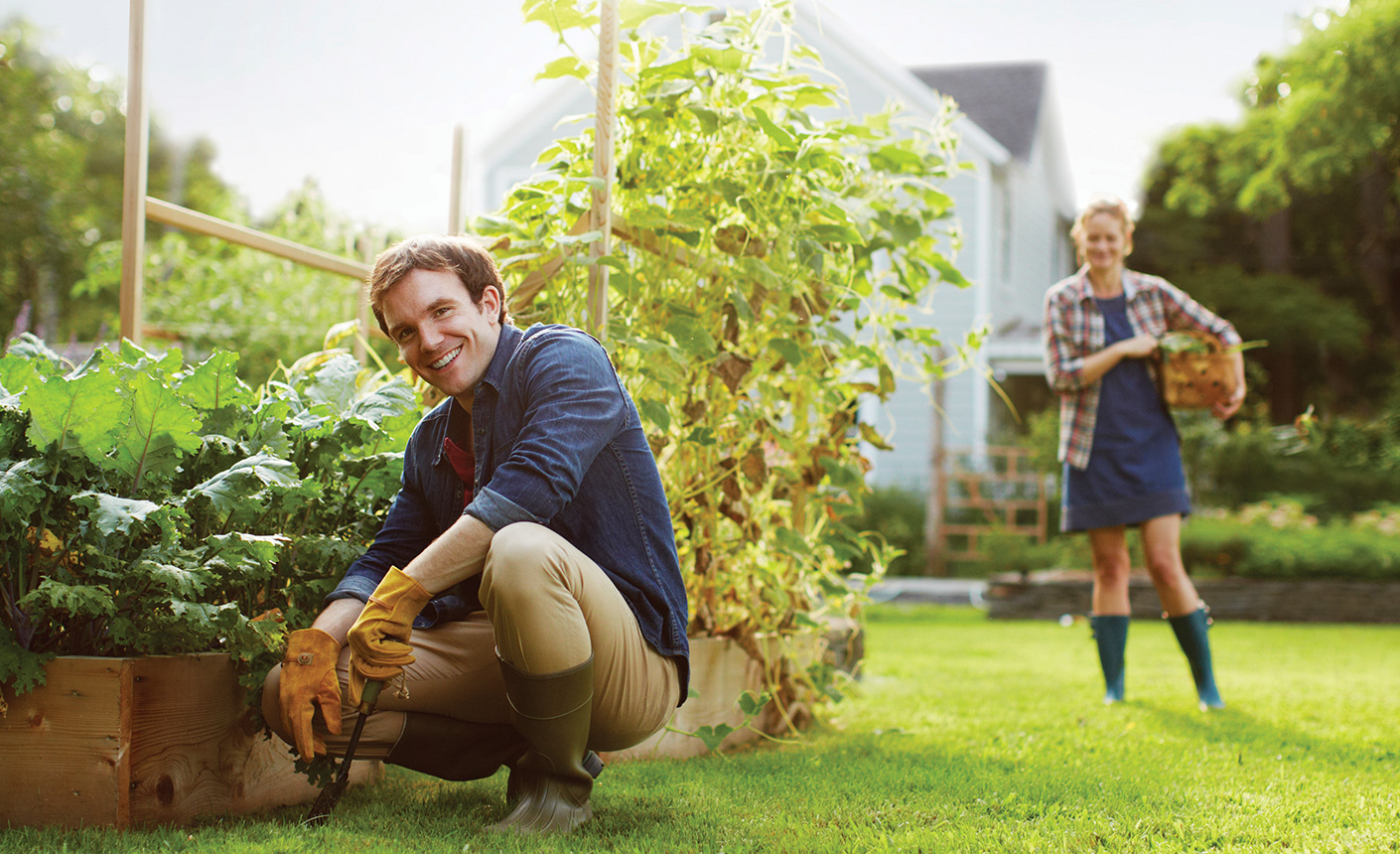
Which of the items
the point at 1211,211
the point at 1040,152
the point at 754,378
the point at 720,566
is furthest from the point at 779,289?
the point at 1211,211

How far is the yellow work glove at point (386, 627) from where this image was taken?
65.1 inches

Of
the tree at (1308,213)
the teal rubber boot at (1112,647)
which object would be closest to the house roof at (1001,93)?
the tree at (1308,213)

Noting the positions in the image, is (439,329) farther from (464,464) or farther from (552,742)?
(552,742)

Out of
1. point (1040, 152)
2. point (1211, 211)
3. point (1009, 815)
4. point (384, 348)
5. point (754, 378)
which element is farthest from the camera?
point (1211, 211)

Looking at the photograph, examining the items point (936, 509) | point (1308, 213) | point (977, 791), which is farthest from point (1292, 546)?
point (1308, 213)

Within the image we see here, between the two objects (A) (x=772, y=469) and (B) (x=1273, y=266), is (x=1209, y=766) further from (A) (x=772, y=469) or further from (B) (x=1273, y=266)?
(B) (x=1273, y=266)

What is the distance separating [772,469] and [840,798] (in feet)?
2.81

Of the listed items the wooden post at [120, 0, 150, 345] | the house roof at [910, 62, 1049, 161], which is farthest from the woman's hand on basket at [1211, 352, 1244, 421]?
the house roof at [910, 62, 1049, 161]

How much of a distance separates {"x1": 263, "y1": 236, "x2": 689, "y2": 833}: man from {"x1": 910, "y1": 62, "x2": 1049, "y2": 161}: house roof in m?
12.4

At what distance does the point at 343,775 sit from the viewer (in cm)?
184

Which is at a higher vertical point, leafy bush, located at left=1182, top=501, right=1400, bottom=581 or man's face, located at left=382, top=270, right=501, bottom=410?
man's face, located at left=382, top=270, right=501, bottom=410

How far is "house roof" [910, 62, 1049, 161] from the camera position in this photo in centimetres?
1365

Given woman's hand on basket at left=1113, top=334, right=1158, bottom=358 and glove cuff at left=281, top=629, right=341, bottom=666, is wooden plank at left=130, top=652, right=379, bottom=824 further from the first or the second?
woman's hand on basket at left=1113, top=334, right=1158, bottom=358

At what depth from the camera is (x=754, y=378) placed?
103 inches
